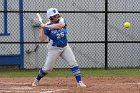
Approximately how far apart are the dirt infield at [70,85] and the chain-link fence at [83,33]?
11.0 ft

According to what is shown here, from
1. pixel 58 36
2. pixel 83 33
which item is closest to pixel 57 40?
pixel 58 36

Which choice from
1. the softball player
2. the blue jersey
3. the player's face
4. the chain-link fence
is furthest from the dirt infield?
the chain-link fence

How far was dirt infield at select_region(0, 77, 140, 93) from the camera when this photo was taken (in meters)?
9.41

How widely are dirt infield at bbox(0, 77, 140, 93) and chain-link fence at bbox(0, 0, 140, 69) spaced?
3368 mm

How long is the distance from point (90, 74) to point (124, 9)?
3356mm

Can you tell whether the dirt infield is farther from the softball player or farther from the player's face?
the player's face

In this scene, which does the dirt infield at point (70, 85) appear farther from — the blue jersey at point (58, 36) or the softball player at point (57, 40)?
the blue jersey at point (58, 36)

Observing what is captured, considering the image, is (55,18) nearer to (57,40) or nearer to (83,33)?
(57,40)

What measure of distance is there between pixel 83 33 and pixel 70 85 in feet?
17.6

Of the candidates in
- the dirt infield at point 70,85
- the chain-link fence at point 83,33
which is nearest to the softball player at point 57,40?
the dirt infield at point 70,85

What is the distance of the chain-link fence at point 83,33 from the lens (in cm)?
1519

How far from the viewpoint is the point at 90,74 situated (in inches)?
524

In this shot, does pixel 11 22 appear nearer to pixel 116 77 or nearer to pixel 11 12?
pixel 11 12

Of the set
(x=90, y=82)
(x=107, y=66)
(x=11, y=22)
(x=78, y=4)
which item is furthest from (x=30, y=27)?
(x=90, y=82)
